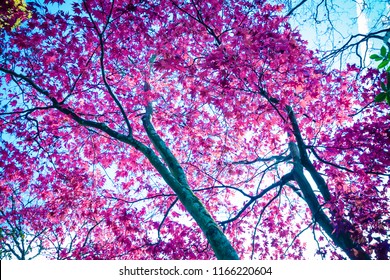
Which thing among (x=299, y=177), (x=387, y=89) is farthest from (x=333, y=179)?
(x=387, y=89)

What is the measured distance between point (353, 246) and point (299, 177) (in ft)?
5.89

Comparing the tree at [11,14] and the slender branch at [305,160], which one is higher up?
the tree at [11,14]

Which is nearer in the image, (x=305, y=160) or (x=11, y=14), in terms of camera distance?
(x=305, y=160)

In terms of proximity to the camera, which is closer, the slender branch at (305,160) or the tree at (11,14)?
the slender branch at (305,160)

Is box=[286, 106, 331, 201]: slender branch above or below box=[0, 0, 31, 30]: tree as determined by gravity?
below

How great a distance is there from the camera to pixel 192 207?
4.26m

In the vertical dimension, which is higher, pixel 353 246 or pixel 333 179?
pixel 333 179

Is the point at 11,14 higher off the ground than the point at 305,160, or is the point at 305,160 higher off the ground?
the point at 11,14

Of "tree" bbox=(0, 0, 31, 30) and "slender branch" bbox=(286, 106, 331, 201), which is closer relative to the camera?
"slender branch" bbox=(286, 106, 331, 201)

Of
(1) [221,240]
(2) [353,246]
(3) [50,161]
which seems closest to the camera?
(1) [221,240]

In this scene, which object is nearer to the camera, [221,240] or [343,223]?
[221,240]
